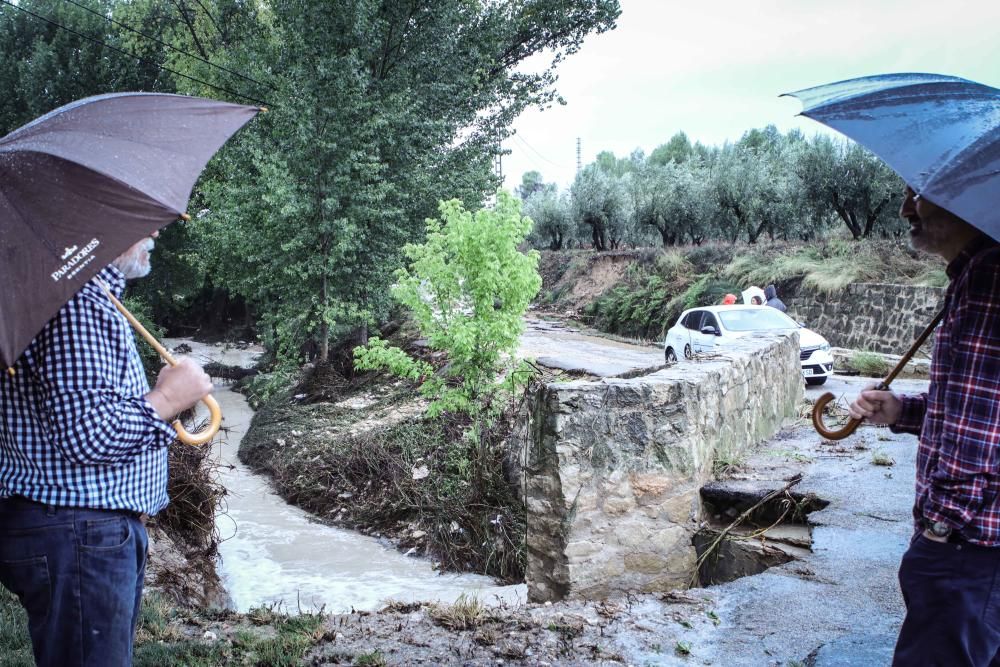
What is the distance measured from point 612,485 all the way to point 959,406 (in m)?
3.61

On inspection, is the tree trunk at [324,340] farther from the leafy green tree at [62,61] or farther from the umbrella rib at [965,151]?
the umbrella rib at [965,151]

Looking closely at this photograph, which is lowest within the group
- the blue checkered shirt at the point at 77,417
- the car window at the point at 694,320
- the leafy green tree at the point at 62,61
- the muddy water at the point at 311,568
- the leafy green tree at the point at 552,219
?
the muddy water at the point at 311,568

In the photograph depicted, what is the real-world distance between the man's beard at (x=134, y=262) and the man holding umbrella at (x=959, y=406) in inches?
89.9

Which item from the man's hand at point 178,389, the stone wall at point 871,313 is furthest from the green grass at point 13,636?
→ the stone wall at point 871,313

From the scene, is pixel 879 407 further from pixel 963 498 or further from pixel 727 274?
pixel 727 274

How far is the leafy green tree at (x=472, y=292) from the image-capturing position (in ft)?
34.5

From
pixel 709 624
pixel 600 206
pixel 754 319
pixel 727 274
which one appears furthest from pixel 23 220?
pixel 600 206

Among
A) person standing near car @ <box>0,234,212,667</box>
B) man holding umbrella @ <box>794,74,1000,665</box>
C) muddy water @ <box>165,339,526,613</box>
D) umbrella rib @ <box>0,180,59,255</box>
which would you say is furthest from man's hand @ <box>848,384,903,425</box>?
muddy water @ <box>165,339,526,613</box>

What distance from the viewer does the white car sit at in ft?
47.2

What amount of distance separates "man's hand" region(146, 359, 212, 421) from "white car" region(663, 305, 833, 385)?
1239cm

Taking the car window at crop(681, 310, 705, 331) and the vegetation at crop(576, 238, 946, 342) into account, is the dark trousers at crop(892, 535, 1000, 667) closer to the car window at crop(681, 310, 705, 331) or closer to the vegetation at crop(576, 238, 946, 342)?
the car window at crop(681, 310, 705, 331)

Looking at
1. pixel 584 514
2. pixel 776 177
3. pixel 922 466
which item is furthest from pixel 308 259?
pixel 776 177

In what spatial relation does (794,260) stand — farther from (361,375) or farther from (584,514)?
(584,514)

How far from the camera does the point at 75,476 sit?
7.41 feet
